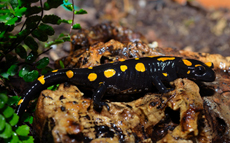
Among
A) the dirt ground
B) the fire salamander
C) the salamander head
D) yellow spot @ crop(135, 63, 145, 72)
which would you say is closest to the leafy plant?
the fire salamander

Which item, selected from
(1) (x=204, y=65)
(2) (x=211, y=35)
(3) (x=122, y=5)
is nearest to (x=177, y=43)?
(2) (x=211, y=35)

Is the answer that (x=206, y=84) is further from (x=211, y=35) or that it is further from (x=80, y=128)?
(x=211, y=35)

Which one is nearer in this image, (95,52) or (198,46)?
(95,52)

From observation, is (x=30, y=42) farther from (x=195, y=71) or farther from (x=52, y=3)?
(x=195, y=71)

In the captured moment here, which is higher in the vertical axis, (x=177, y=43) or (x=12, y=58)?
(x=12, y=58)

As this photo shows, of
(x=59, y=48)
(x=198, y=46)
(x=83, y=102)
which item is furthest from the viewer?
(x=198, y=46)

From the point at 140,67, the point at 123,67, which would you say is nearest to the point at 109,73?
the point at 123,67

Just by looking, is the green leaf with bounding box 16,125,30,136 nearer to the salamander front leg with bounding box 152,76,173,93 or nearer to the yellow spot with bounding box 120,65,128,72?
the yellow spot with bounding box 120,65,128,72
